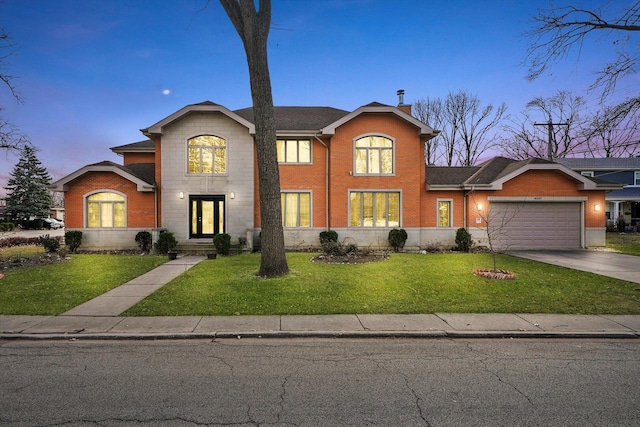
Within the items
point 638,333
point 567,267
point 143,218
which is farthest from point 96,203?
point 567,267

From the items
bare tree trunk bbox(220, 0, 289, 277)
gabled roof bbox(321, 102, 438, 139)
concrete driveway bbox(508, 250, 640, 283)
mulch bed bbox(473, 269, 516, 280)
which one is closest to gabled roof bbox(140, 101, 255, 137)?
gabled roof bbox(321, 102, 438, 139)

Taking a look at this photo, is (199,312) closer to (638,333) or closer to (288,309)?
(288,309)

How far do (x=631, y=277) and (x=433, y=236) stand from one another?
26.5 feet

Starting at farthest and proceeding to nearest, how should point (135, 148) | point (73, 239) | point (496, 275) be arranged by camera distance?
point (135, 148)
point (73, 239)
point (496, 275)

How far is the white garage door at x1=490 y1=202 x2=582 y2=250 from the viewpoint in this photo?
16.7 meters

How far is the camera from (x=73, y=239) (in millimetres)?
15320

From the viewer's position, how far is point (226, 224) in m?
16.1

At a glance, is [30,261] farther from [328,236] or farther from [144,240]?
[328,236]

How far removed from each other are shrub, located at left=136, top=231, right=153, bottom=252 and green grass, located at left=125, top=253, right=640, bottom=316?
235 inches

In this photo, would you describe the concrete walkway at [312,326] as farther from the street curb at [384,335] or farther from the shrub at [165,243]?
the shrub at [165,243]

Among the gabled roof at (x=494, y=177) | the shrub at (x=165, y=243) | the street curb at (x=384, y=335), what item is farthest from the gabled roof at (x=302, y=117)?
the street curb at (x=384, y=335)

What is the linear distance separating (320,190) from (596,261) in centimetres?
1246

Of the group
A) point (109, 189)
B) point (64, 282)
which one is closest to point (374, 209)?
point (64, 282)

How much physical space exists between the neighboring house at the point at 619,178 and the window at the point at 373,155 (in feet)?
82.6
